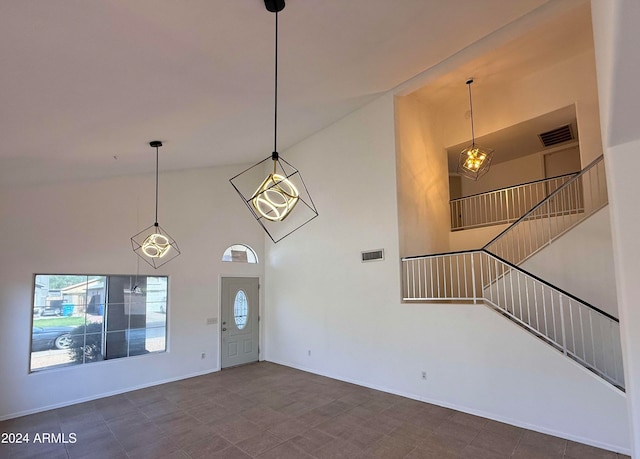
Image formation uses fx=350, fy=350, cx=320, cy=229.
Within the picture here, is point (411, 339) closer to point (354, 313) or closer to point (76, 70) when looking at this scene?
point (354, 313)

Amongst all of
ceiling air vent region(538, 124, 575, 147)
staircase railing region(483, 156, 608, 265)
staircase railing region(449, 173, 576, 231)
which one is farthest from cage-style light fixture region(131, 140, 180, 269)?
ceiling air vent region(538, 124, 575, 147)

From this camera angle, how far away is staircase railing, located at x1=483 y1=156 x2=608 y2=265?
5195 mm

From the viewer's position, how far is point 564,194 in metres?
6.10

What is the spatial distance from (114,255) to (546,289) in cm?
690

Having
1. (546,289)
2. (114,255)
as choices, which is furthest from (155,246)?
(546,289)

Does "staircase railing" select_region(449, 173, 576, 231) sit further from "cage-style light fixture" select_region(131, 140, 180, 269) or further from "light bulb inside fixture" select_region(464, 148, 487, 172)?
"cage-style light fixture" select_region(131, 140, 180, 269)

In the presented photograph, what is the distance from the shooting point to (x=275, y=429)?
173 inches

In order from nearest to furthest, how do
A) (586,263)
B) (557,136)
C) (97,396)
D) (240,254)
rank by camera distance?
1. (586,263)
2. (97,396)
3. (557,136)
4. (240,254)

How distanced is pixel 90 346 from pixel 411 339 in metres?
5.28

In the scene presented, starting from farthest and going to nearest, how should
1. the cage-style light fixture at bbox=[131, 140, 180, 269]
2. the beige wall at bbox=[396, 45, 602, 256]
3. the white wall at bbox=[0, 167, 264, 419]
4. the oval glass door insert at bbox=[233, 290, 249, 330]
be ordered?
the oval glass door insert at bbox=[233, 290, 249, 330]
the cage-style light fixture at bbox=[131, 140, 180, 269]
the beige wall at bbox=[396, 45, 602, 256]
the white wall at bbox=[0, 167, 264, 419]

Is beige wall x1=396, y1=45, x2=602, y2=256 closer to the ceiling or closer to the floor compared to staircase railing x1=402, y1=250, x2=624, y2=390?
closer to the ceiling

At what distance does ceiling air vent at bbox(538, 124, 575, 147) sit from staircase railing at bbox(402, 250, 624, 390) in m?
3.65

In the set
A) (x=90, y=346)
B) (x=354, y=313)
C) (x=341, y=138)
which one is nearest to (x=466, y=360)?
(x=354, y=313)

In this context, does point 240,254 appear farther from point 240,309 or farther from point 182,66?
point 182,66
